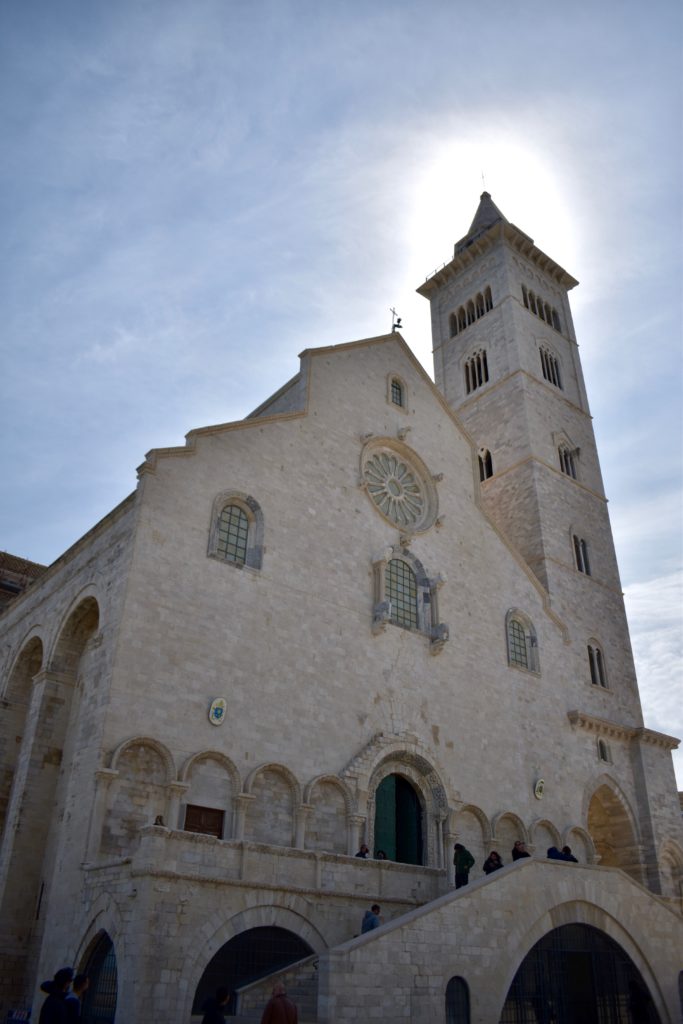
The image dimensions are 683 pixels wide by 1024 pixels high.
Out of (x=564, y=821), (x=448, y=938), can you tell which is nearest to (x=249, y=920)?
(x=448, y=938)

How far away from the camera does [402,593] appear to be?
21656 millimetres

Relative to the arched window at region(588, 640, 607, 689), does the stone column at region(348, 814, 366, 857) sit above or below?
below

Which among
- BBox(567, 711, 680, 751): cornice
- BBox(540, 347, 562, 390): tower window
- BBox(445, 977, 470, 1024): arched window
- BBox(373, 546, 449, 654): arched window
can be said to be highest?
BBox(540, 347, 562, 390): tower window

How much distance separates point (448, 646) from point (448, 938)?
8.98m

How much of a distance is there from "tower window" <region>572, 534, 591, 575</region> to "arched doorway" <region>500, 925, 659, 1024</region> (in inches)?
598

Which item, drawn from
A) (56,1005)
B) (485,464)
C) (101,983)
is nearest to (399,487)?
(485,464)

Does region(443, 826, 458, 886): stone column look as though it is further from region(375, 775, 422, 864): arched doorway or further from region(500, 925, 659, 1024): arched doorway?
region(500, 925, 659, 1024): arched doorway

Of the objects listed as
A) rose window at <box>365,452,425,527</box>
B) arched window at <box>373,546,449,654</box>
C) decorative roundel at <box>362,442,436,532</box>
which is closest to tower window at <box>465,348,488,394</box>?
decorative roundel at <box>362,442,436,532</box>

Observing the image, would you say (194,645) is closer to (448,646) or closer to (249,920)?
(249,920)

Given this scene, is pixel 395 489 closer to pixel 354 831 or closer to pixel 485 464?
pixel 354 831

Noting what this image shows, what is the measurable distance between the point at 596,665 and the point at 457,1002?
52.2 feet

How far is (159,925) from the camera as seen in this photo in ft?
40.5

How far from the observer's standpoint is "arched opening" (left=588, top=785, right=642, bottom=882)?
81.3ft

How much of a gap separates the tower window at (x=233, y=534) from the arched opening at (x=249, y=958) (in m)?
7.49
